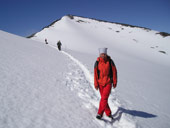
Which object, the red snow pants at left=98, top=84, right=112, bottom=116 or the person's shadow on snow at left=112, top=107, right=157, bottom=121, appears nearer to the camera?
the red snow pants at left=98, top=84, right=112, bottom=116

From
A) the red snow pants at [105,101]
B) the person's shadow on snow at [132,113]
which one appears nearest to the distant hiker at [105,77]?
the red snow pants at [105,101]

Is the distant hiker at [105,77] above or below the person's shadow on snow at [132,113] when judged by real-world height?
above

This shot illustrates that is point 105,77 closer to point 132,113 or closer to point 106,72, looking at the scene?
point 106,72

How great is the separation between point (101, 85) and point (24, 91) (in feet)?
8.29

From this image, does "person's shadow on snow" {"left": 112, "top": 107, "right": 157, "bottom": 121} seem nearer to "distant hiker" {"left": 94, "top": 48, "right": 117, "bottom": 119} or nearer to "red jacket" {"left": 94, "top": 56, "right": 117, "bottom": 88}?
"distant hiker" {"left": 94, "top": 48, "right": 117, "bottom": 119}

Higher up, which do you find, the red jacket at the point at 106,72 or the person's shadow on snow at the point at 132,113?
the red jacket at the point at 106,72

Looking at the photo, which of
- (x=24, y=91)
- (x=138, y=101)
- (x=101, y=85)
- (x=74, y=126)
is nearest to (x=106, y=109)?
(x=101, y=85)

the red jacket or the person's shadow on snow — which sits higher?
the red jacket

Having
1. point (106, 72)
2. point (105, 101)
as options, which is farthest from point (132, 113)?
point (106, 72)

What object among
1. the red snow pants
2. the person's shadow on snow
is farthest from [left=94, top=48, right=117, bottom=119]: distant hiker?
the person's shadow on snow

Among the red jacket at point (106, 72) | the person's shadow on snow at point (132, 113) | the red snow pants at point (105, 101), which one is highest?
the red jacket at point (106, 72)

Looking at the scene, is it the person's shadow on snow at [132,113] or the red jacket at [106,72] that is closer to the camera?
the red jacket at [106,72]

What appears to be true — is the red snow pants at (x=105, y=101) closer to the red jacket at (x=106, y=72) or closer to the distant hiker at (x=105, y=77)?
the distant hiker at (x=105, y=77)

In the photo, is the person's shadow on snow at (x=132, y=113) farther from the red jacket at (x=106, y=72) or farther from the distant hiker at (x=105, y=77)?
the red jacket at (x=106, y=72)
